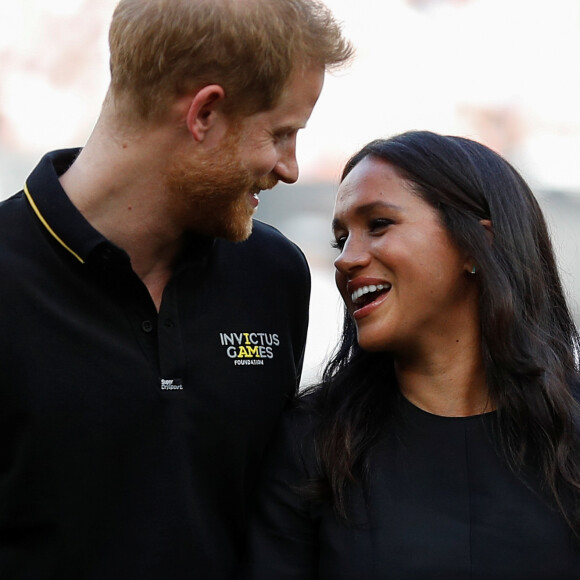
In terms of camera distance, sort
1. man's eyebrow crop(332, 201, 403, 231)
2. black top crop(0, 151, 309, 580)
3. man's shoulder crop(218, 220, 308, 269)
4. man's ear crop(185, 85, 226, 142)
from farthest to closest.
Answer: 1. man's shoulder crop(218, 220, 308, 269)
2. man's eyebrow crop(332, 201, 403, 231)
3. man's ear crop(185, 85, 226, 142)
4. black top crop(0, 151, 309, 580)

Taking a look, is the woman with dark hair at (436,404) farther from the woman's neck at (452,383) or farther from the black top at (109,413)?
the black top at (109,413)

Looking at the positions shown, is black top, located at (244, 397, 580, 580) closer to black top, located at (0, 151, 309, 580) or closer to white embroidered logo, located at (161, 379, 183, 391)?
black top, located at (0, 151, 309, 580)

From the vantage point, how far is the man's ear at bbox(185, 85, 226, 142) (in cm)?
224

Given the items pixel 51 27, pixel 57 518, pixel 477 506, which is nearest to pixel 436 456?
pixel 477 506

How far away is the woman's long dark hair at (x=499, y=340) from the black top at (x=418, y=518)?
1.6 inches

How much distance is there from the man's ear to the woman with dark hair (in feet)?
1.20

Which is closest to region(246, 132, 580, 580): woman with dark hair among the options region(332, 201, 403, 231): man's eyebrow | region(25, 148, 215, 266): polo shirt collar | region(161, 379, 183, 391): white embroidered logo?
region(332, 201, 403, 231): man's eyebrow

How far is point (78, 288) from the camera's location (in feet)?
7.16

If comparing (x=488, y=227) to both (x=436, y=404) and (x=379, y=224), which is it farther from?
(x=436, y=404)

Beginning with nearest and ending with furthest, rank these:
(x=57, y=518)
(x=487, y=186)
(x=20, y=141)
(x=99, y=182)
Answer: (x=57, y=518) → (x=99, y=182) → (x=487, y=186) → (x=20, y=141)

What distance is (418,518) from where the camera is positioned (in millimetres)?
2184

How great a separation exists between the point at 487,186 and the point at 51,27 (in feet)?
13.7

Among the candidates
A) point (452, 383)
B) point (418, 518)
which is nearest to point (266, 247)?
point (452, 383)

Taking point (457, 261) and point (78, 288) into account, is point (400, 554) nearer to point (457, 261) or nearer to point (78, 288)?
point (457, 261)
